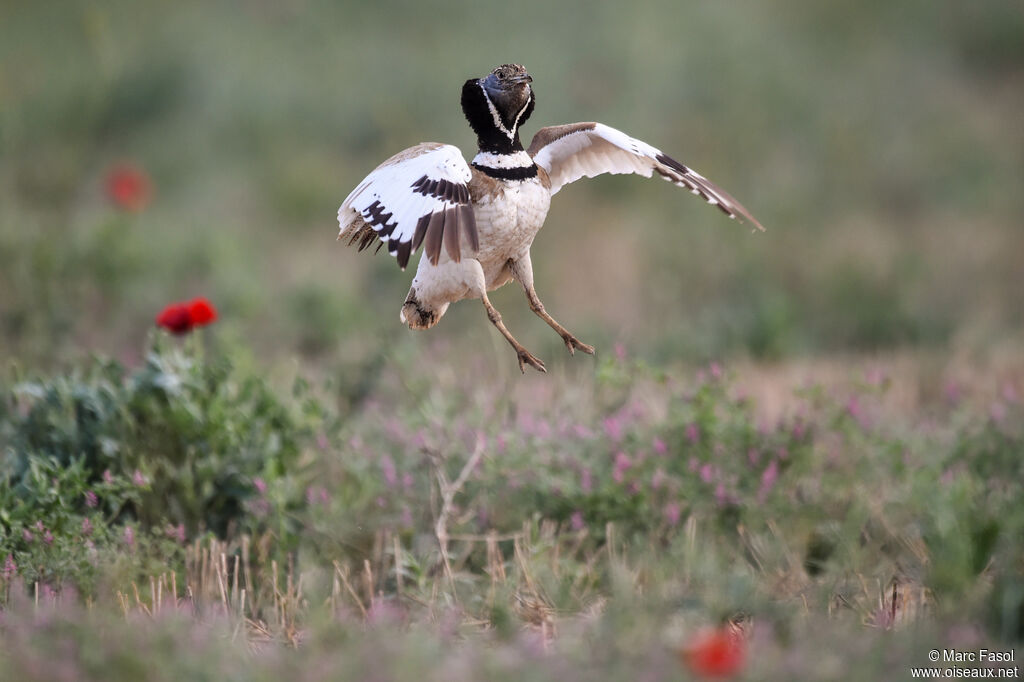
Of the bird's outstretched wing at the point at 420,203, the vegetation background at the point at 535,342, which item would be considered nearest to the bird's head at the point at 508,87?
the bird's outstretched wing at the point at 420,203

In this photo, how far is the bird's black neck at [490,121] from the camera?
7.95 feet

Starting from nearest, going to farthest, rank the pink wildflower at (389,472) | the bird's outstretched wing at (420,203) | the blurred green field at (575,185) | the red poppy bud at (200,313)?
the bird's outstretched wing at (420,203) < the red poppy bud at (200,313) < the pink wildflower at (389,472) < the blurred green field at (575,185)

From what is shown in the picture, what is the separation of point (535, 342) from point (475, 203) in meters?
4.74

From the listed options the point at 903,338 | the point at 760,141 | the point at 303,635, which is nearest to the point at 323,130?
the point at 760,141

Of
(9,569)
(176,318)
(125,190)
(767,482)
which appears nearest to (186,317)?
(176,318)

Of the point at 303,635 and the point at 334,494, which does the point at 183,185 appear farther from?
the point at 303,635

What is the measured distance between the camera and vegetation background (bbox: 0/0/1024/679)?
3496 mm

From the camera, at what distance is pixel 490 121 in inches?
97.6

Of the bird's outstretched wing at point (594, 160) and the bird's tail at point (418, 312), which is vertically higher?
the bird's outstretched wing at point (594, 160)

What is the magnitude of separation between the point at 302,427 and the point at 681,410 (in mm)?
1548

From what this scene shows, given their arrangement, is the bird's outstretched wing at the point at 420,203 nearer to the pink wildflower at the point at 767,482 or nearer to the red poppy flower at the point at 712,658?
the red poppy flower at the point at 712,658

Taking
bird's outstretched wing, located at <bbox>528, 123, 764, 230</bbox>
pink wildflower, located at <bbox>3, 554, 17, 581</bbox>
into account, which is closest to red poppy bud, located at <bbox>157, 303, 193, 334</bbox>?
pink wildflower, located at <bbox>3, 554, 17, 581</bbox>

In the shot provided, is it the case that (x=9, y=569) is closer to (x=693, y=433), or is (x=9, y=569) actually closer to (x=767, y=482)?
(x=693, y=433)

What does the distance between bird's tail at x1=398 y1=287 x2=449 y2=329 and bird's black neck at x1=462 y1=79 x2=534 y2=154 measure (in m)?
0.40
